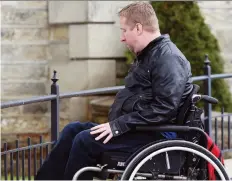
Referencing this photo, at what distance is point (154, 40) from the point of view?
4711 mm

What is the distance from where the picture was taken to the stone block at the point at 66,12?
10719mm

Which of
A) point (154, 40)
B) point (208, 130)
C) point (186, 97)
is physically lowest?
point (208, 130)

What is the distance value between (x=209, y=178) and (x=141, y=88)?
63 centimetres

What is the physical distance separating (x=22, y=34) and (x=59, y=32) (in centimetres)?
49

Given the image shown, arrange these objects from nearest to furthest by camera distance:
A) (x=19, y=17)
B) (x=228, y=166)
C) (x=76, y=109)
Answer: (x=228, y=166) < (x=76, y=109) < (x=19, y=17)

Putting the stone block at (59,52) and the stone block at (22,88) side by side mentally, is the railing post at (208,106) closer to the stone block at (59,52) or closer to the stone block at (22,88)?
the stone block at (59,52)

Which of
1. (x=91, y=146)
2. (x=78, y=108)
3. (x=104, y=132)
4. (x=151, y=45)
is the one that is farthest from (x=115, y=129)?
(x=78, y=108)

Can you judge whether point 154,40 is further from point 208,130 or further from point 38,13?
point 38,13

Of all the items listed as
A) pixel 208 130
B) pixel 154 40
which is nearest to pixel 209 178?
pixel 154 40

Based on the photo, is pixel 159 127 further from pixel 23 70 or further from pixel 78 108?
pixel 23 70

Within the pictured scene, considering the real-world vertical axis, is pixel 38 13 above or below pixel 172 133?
above

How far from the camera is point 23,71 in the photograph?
1098cm

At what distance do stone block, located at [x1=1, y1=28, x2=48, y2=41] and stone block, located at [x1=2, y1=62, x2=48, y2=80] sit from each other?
0.34m

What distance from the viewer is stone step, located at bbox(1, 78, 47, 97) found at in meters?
10.9
